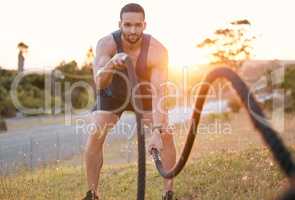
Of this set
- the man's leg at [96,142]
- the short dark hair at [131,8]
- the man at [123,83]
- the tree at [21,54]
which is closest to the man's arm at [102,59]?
the man at [123,83]

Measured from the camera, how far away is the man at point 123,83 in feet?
17.4

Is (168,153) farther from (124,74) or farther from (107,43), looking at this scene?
(107,43)

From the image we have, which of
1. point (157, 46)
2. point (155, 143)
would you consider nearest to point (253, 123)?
point (155, 143)

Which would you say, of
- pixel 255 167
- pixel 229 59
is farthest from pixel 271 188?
pixel 229 59

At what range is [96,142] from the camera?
18.7 ft

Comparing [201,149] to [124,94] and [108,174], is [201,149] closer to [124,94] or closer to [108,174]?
[108,174]

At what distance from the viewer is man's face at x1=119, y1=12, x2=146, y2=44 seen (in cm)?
497

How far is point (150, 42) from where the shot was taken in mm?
5605

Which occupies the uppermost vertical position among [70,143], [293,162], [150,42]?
[150,42]

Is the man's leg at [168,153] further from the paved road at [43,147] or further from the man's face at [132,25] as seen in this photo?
the paved road at [43,147]

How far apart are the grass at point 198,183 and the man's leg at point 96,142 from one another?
4.63ft

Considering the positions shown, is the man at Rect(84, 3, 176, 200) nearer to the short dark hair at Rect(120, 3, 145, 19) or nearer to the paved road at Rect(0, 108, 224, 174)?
the short dark hair at Rect(120, 3, 145, 19)

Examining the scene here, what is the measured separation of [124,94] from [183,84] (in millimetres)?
20788

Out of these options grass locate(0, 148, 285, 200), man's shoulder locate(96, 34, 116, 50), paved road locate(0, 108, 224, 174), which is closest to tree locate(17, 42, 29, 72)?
paved road locate(0, 108, 224, 174)
